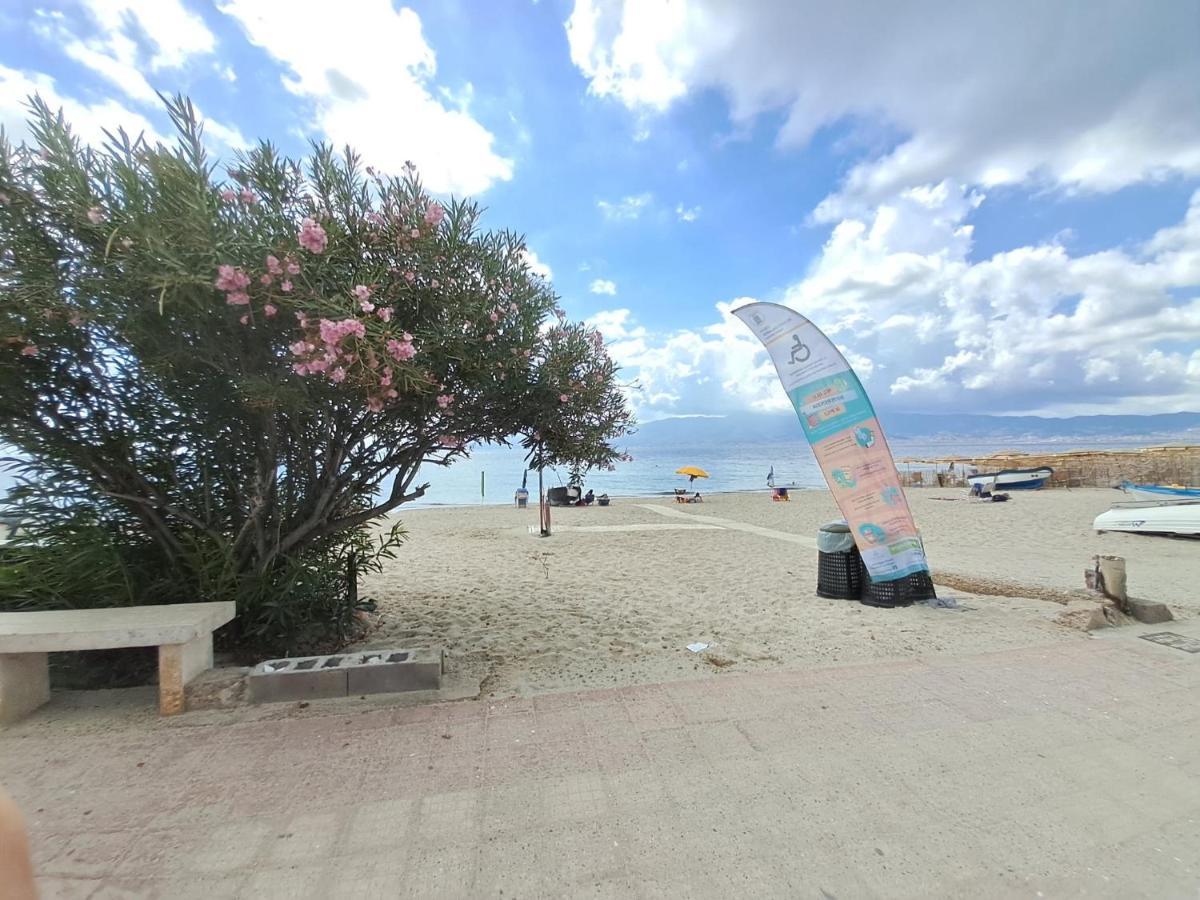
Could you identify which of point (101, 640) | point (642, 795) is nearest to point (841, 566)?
point (642, 795)

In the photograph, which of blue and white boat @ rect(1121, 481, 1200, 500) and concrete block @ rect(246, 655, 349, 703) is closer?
concrete block @ rect(246, 655, 349, 703)

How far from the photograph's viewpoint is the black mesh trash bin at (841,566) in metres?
6.30

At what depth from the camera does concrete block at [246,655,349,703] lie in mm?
3408

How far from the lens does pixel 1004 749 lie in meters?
2.89

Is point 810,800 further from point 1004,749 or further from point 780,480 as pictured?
point 780,480

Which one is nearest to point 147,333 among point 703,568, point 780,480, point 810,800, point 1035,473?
point 810,800

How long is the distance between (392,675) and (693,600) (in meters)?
3.70

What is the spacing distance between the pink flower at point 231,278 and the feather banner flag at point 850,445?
478 cm

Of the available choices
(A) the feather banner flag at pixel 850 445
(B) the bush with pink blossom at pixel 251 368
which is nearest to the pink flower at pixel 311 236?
(B) the bush with pink blossom at pixel 251 368

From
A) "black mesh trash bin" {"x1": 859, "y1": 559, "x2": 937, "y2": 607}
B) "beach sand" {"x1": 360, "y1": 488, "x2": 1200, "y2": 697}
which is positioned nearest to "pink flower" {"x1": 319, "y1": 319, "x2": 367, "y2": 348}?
"beach sand" {"x1": 360, "y1": 488, "x2": 1200, "y2": 697}

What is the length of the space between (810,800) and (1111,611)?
4367 mm

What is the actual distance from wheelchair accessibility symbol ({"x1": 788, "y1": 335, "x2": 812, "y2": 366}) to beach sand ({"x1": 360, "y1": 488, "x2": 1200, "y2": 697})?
8.21ft

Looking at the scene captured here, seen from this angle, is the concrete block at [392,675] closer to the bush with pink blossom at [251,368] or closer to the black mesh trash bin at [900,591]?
the bush with pink blossom at [251,368]

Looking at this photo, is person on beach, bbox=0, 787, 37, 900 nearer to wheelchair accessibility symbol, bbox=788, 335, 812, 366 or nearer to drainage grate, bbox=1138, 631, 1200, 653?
wheelchair accessibility symbol, bbox=788, 335, 812, 366
